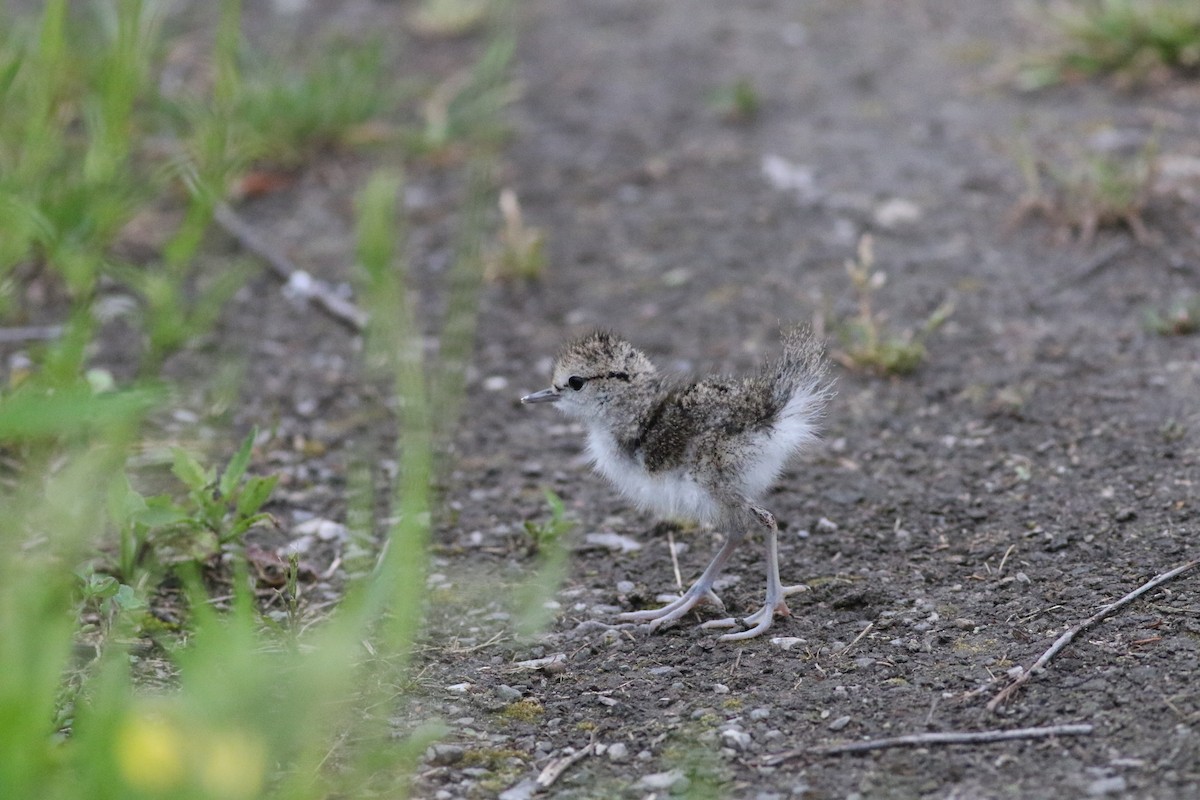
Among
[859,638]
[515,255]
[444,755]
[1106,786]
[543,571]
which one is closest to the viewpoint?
[1106,786]

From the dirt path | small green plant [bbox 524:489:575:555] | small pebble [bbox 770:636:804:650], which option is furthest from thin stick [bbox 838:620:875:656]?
small green plant [bbox 524:489:575:555]

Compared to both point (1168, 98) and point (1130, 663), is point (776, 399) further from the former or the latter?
point (1168, 98)

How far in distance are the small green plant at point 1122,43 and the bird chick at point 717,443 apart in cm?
392

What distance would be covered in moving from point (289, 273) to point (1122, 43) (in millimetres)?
4268

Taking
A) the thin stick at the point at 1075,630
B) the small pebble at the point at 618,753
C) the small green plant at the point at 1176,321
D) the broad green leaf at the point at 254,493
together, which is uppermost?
the thin stick at the point at 1075,630

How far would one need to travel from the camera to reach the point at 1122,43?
675 centimetres

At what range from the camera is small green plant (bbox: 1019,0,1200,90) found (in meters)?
6.62

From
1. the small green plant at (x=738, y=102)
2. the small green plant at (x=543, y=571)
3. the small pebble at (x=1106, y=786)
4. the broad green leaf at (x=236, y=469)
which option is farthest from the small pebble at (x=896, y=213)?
the small pebble at (x=1106, y=786)

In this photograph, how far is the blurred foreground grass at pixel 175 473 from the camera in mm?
2379

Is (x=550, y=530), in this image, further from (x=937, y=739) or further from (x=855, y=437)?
(x=937, y=739)

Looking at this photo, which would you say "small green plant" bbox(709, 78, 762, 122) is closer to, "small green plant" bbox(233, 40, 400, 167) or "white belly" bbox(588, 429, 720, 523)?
"small green plant" bbox(233, 40, 400, 167)

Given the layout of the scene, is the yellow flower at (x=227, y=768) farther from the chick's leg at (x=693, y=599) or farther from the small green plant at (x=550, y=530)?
the small green plant at (x=550, y=530)

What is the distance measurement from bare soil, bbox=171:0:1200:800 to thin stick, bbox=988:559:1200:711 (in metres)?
0.03

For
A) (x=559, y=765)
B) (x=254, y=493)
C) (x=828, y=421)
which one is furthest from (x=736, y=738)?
(x=828, y=421)
